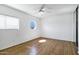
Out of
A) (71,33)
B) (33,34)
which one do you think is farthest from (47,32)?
(71,33)

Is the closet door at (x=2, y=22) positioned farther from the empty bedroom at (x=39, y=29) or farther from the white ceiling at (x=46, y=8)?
the white ceiling at (x=46, y=8)

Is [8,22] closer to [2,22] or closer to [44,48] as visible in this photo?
[2,22]

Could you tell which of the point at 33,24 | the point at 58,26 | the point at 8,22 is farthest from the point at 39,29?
the point at 8,22

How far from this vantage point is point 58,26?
231cm

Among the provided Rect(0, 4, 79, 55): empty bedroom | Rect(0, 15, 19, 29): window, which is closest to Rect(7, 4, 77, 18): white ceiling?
Rect(0, 4, 79, 55): empty bedroom

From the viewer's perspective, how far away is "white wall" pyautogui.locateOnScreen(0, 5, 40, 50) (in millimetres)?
2172

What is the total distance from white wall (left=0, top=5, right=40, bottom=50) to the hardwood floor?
125mm

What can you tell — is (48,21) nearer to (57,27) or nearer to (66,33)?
(57,27)

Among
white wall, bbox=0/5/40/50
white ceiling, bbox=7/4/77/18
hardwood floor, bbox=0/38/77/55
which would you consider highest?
white ceiling, bbox=7/4/77/18

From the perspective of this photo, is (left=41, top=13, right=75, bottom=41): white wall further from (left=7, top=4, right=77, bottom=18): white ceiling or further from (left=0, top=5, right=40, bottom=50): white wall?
(left=0, top=5, right=40, bottom=50): white wall

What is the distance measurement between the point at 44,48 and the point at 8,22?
106 cm
